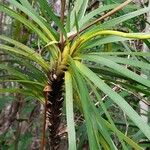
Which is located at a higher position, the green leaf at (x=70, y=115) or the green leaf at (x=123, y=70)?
the green leaf at (x=123, y=70)

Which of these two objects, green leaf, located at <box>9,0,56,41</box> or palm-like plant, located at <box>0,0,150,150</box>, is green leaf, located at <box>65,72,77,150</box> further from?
green leaf, located at <box>9,0,56,41</box>

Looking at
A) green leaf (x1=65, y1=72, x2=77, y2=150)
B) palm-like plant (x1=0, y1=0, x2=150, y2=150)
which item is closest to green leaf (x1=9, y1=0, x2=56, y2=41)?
palm-like plant (x1=0, y1=0, x2=150, y2=150)

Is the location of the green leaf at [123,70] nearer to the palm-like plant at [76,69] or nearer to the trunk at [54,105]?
the palm-like plant at [76,69]

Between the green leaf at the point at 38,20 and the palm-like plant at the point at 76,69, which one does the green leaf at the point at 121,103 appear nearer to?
the palm-like plant at the point at 76,69

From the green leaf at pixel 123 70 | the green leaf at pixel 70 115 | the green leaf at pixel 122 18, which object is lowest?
the green leaf at pixel 70 115

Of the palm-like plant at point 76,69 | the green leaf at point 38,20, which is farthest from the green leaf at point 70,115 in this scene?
the green leaf at point 38,20

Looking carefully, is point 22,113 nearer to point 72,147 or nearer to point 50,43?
point 50,43

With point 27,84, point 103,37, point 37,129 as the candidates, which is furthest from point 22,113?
point 103,37

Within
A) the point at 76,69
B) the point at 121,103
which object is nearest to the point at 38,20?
the point at 76,69

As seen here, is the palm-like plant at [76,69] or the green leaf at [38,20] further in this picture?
the green leaf at [38,20]
